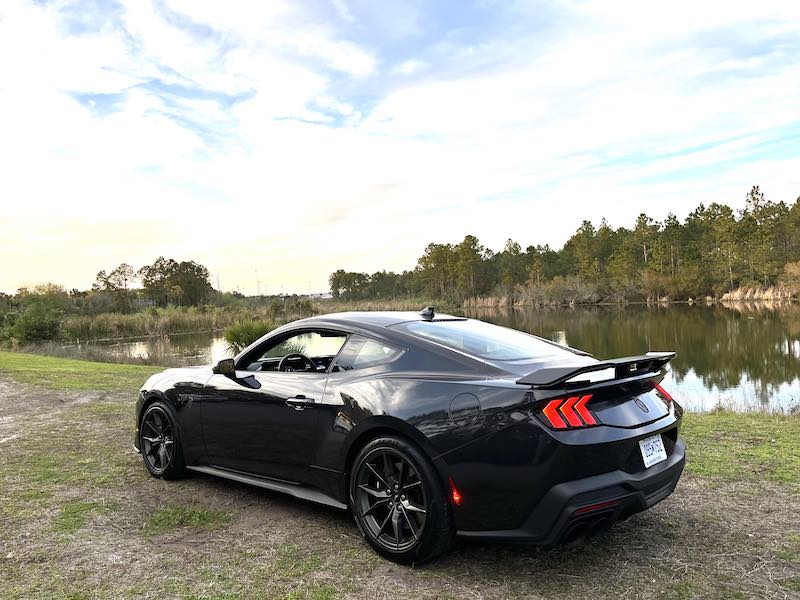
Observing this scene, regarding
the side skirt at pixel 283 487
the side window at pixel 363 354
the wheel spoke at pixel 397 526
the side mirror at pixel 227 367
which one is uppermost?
the side window at pixel 363 354

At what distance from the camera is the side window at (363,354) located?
3.66m

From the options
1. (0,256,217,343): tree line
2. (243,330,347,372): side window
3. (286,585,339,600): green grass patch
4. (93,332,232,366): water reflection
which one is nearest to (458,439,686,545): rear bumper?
(286,585,339,600): green grass patch

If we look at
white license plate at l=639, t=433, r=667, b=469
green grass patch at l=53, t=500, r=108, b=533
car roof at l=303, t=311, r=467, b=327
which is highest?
car roof at l=303, t=311, r=467, b=327

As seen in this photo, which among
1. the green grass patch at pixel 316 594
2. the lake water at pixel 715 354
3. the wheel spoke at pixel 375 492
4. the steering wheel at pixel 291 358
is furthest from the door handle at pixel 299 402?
the lake water at pixel 715 354

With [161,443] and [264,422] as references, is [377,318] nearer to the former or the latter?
[264,422]

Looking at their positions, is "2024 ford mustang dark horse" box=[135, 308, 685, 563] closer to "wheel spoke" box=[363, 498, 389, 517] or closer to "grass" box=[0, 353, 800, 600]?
"wheel spoke" box=[363, 498, 389, 517]

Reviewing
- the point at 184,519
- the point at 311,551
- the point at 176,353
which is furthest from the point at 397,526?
the point at 176,353

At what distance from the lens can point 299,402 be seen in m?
3.88

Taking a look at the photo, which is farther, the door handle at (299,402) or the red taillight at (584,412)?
the door handle at (299,402)

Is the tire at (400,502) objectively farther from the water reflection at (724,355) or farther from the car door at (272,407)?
the water reflection at (724,355)

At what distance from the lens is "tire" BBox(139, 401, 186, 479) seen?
16.1 ft

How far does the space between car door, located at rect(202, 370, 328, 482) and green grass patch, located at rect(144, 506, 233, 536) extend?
34cm

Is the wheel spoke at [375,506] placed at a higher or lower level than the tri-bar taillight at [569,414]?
lower

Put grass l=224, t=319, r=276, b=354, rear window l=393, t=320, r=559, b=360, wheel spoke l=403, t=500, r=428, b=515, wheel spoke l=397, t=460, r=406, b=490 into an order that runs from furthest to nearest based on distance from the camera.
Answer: grass l=224, t=319, r=276, b=354
rear window l=393, t=320, r=559, b=360
wheel spoke l=397, t=460, r=406, b=490
wheel spoke l=403, t=500, r=428, b=515
